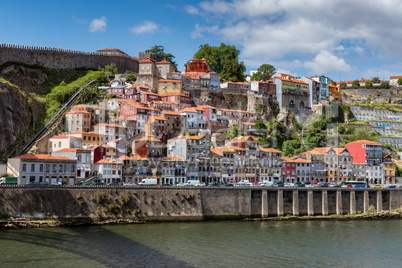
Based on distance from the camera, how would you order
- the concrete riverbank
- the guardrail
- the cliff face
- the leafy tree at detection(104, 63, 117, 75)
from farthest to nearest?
the leafy tree at detection(104, 63, 117, 75) → the guardrail → the cliff face → the concrete riverbank

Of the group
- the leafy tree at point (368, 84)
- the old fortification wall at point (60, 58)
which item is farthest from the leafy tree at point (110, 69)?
the leafy tree at point (368, 84)

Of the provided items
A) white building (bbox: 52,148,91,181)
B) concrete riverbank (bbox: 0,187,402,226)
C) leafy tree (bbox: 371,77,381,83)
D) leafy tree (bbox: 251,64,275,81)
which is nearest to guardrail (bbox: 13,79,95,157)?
white building (bbox: 52,148,91,181)

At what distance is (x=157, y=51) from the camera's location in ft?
404

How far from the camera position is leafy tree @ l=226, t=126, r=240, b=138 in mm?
85800

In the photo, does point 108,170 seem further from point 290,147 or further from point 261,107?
point 261,107

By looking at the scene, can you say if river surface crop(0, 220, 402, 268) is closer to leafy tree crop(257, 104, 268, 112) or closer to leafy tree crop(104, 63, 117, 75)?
leafy tree crop(257, 104, 268, 112)

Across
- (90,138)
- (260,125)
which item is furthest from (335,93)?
(90,138)

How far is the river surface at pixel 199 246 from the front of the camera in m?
37.0

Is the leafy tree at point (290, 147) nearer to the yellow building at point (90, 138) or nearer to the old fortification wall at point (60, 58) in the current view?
the yellow building at point (90, 138)

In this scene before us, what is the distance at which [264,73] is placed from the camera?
12025 centimetres

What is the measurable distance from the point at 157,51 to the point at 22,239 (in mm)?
87384

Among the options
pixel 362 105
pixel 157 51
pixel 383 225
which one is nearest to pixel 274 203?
pixel 383 225

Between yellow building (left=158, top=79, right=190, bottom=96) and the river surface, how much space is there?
4742cm

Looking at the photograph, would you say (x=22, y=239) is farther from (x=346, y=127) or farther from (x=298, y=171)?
(x=346, y=127)
